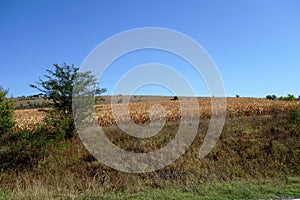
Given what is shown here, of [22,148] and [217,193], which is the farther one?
[22,148]

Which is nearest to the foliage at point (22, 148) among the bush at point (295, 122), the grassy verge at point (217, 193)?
the grassy verge at point (217, 193)

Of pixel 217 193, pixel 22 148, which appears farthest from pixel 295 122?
pixel 22 148

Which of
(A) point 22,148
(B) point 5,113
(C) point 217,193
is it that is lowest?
(C) point 217,193

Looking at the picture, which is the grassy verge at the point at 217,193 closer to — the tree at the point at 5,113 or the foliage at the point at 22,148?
the foliage at the point at 22,148

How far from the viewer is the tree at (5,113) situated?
12998 millimetres

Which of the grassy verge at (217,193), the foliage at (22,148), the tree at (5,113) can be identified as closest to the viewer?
the grassy verge at (217,193)

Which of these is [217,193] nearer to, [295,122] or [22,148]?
[22,148]

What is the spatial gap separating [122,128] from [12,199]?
9871 mm

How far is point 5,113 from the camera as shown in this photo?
13789 millimetres

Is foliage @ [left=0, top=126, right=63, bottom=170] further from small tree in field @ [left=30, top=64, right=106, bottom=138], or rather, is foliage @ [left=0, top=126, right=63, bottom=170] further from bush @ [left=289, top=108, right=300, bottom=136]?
bush @ [left=289, top=108, right=300, bottom=136]

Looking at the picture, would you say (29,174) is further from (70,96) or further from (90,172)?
(70,96)

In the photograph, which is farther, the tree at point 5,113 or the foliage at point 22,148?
the tree at point 5,113

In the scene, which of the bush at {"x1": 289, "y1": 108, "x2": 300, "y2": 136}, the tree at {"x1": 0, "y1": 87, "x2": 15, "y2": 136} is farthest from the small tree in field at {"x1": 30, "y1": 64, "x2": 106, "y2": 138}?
the bush at {"x1": 289, "y1": 108, "x2": 300, "y2": 136}

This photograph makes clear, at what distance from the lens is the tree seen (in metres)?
13.0
